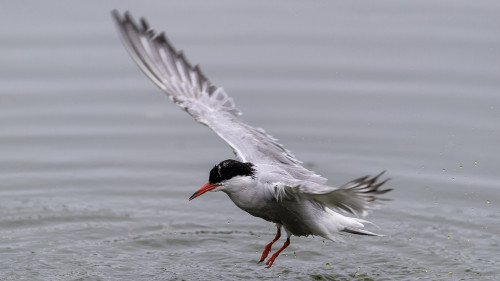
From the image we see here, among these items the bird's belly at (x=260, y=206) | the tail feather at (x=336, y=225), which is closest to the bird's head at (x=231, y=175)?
the bird's belly at (x=260, y=206)

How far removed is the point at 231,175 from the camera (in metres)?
9.85

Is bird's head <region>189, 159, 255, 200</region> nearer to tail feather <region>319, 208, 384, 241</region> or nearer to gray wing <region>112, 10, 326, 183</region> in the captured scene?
gray wing <region>112, 10, 326, 183</region>

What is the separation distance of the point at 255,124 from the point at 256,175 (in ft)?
12.8

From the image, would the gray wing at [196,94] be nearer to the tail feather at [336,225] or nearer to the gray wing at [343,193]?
the tail feather at [336,225]

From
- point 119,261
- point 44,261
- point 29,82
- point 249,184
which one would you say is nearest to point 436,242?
point 249,184

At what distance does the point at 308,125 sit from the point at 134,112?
233 centimetres

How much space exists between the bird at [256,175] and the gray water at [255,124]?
0.85 m

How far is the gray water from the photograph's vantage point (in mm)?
10984

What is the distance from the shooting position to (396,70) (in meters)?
14.5

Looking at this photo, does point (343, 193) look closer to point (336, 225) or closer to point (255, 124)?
point (336, 225)

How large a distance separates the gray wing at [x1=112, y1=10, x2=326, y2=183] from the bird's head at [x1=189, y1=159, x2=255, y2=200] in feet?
1.93

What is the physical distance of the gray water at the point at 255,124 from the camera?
11.0 meters

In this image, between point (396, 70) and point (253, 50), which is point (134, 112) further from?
point (396, 70)

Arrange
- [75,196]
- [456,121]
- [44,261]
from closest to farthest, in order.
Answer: [44,261]
[75,196]
[456,121]
